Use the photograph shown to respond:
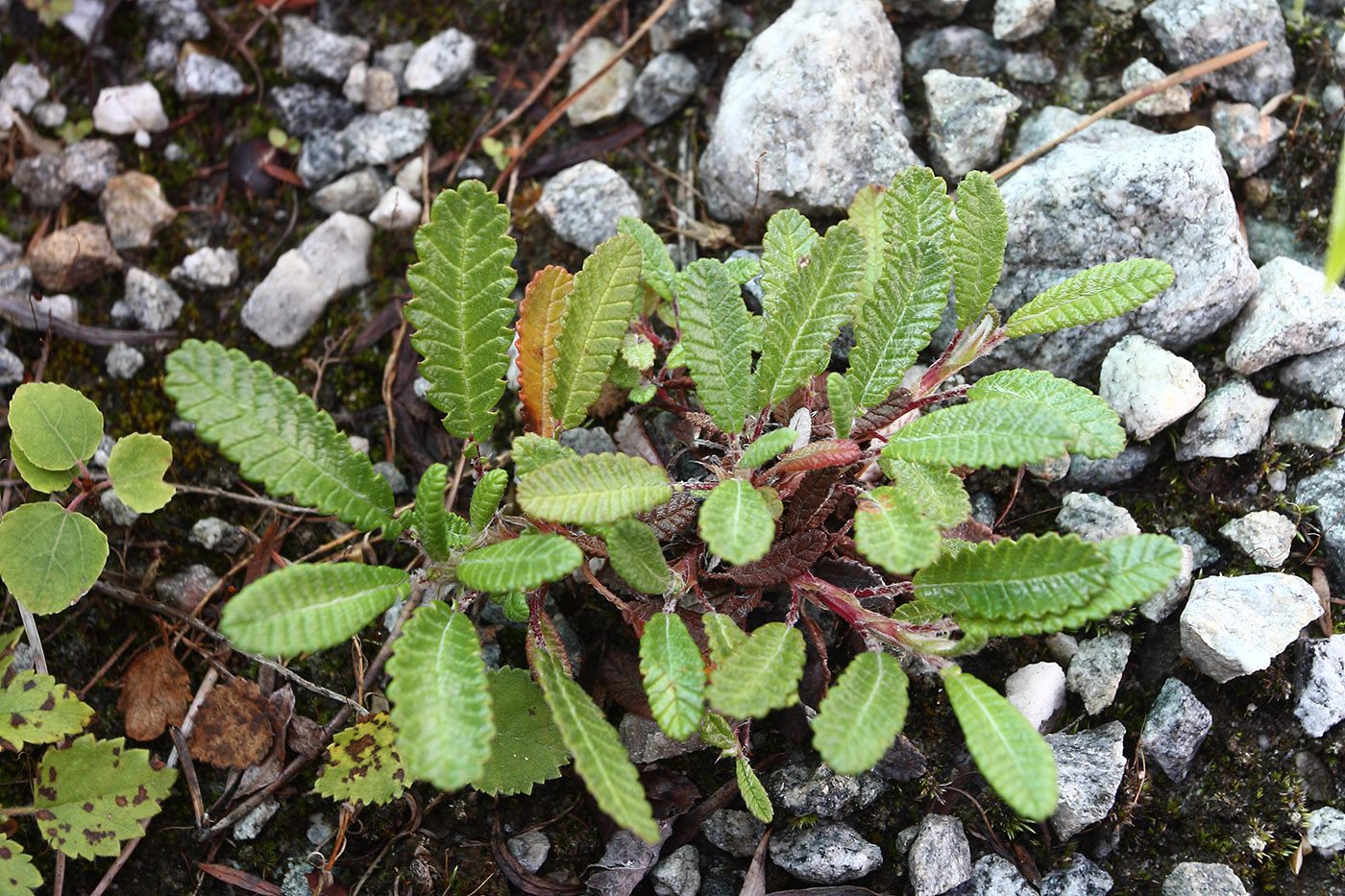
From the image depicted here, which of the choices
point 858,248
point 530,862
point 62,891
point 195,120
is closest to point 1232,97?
point 858,248

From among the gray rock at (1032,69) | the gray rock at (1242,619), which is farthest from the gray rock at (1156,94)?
the gray rock at (1242,619)

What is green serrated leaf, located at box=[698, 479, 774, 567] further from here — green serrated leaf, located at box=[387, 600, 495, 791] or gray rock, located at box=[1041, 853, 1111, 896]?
gray rock, located at box=[1041, 853, 1111, 896]

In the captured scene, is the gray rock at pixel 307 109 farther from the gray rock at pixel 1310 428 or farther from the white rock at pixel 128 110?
the gray rock at pixel 1310 428

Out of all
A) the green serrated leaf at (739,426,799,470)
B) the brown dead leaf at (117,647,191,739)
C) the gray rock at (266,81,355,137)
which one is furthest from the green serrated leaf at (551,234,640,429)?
the gray rock at (266,81,355,137)

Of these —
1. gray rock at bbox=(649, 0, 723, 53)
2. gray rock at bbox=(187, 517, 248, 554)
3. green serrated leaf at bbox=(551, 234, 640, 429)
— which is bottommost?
gray rock at bbox=(187, 517, 248, 554)

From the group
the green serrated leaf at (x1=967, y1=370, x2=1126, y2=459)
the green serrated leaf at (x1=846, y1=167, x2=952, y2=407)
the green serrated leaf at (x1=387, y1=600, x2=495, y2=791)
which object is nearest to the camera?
the green serrated leaf at (x1=387, y1=600, x2=495, y2=791)

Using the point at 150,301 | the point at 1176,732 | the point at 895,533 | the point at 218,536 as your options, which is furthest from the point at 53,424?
the point at 1176,732

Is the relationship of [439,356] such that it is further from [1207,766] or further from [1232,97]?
[1232,97]
